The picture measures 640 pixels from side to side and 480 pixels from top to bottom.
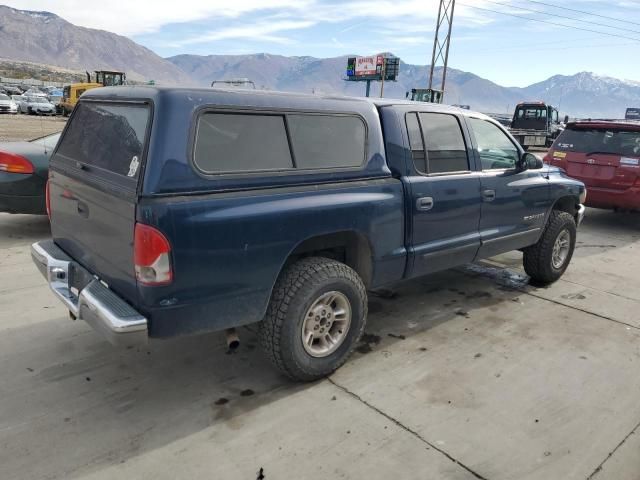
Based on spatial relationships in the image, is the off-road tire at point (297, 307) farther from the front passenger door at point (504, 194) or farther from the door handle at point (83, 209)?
the front passenger door at point (504, 194)

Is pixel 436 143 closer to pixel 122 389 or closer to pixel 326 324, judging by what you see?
pixel 326 324

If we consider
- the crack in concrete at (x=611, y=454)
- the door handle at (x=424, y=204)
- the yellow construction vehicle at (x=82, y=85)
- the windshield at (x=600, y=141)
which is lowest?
the crack in concrete at (x=611, y=454)

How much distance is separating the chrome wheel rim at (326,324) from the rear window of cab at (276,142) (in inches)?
34.3

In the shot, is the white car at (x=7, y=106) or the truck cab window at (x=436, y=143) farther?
the white car at (x=7, y=106)

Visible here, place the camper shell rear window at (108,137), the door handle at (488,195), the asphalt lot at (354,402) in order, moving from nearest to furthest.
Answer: the asphalt lot at (354,402), the camper shell rear window at (108,137), the door handle at (488,195)

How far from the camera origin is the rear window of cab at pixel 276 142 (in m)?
2.79

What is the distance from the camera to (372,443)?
280cm

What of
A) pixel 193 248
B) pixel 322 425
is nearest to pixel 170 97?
pixel 193 248

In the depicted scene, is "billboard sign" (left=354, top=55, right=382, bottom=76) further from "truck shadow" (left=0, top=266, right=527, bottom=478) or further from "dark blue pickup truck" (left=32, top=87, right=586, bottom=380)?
"truck shadow" (left=0, top=266, right=527, bottom=478)

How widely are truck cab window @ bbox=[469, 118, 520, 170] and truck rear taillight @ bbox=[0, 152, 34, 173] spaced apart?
196 inches

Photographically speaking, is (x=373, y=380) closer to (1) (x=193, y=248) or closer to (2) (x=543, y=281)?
(1) (x=193, y=248)

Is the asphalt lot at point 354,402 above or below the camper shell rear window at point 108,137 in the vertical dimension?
below

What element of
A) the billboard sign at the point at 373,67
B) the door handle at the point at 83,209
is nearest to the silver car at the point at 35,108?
the door handle at the point at 83,209

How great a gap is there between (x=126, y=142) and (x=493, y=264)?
4612mm
